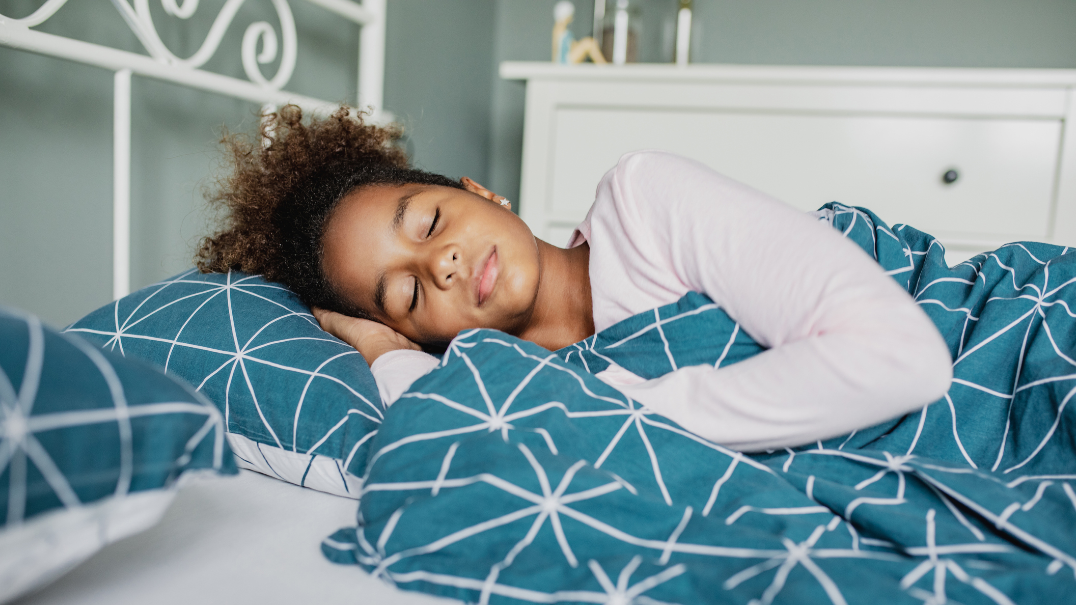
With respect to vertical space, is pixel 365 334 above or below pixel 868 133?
below

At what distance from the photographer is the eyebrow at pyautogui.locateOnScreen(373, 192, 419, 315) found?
883 millimetres

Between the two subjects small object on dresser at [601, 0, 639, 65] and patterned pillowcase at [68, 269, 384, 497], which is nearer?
patterned pillowcase at [68, 269, 384, 497]

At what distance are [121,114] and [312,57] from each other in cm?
62

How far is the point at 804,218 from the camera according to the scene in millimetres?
672

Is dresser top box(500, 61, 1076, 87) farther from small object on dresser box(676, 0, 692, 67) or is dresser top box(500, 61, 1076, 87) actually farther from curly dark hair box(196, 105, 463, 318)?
curly dark hair box(196, 105, 463, 318)

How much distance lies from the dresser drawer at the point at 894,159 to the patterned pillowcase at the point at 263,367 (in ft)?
3.24

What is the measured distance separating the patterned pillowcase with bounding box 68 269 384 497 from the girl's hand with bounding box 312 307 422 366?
4cm

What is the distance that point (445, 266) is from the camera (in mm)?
842

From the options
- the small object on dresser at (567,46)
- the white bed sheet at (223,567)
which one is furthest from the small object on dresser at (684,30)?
the white bed sheet at (223,567)

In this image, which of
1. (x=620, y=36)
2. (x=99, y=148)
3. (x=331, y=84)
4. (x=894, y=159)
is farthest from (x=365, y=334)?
(x=620, y=36)

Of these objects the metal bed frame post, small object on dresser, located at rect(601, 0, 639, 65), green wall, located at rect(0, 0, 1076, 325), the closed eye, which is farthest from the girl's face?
small object on dresser, located at rect(601, 0, 639, 65)

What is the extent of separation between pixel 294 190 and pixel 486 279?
14.7 inches

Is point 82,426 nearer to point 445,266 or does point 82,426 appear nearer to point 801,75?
point 445,266

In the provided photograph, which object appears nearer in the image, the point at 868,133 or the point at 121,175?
the point at 121,175
